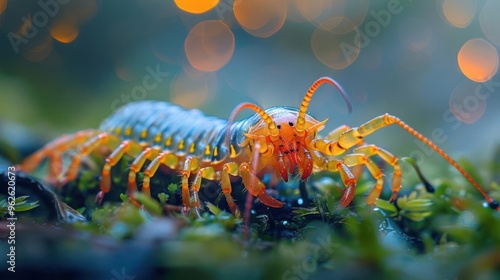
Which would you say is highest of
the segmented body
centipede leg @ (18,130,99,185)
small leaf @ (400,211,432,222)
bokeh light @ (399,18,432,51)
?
bokeh light @ (399,18,432,51)

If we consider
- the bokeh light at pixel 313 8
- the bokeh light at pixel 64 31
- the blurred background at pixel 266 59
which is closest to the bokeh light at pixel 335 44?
the blurred background at pixel 266 59

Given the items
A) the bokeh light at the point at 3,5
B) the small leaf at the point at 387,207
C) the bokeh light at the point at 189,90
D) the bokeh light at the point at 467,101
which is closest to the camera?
the small leaf at the point at 387,207

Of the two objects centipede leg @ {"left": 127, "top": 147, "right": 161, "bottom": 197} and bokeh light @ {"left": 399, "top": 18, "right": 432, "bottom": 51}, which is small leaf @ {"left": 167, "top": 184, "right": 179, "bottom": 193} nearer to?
centipede leg @ {"left": 127, "top": 147, "right": 161, "bottom": 197}

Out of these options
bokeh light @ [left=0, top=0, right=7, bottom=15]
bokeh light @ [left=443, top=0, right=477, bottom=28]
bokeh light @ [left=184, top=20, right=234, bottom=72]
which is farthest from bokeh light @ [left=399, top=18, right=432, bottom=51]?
bokeh light @ [left=0, top=0, right=7, bottom=15]

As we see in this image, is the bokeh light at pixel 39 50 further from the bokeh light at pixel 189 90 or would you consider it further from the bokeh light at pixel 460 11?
the bokeh light at pixel 460 11

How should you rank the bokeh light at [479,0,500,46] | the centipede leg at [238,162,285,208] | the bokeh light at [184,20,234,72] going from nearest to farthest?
the centipede leg at [238,162,285,208], the bokeh light at [479,0,500,46], the bokeh light at [184,20,234,72]
